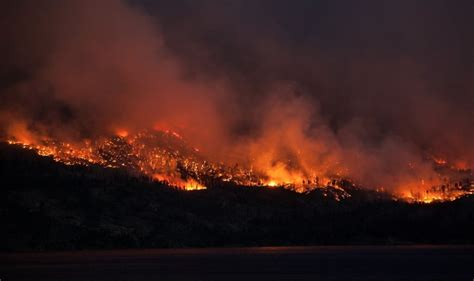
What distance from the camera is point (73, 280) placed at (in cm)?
19662

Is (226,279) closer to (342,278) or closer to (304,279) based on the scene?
(304,279)

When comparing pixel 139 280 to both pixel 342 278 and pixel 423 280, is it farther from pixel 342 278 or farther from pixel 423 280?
pixel 423 280

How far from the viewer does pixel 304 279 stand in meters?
196

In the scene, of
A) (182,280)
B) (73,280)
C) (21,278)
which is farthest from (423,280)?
(21,278)

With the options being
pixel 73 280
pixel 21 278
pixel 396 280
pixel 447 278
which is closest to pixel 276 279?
pixel 396 280

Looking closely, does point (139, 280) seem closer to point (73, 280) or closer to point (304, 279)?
point (73, 280)

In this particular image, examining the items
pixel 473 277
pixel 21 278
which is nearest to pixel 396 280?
pixel 473 277

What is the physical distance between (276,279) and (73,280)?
2598 inches

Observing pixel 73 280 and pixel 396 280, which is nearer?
pixel 396 280

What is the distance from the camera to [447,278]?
185 m

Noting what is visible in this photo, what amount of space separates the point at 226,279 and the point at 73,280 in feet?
163

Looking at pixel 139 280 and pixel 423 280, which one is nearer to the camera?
pixel 423 280

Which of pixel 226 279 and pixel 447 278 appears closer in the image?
pixel 447 278

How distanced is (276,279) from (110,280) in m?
53.1
